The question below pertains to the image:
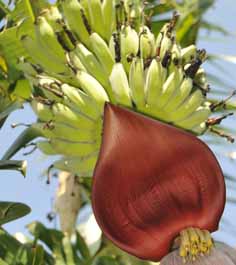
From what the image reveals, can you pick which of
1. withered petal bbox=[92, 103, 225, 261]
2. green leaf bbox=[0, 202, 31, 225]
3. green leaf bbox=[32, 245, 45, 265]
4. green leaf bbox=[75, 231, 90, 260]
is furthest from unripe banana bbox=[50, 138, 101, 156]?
green leaf bbox=[75, 231, 90, 260]

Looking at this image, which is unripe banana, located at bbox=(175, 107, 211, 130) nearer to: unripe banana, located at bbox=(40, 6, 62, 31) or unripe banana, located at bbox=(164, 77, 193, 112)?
unripe banana, located at bbox=(164, 77, 193, 112)

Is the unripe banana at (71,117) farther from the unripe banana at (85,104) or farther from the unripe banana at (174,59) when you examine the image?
the unripe banana at (174,59)

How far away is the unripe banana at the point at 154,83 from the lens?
1.12m

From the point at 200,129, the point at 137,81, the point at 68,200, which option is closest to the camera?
the point at 137,81

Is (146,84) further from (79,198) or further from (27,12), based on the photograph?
(79,198)

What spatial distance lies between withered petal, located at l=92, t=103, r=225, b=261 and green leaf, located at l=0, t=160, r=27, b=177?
0.57 feet

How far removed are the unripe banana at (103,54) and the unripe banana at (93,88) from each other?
0.05 metres

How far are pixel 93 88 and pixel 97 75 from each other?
70 mm

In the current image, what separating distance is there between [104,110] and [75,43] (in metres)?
0.22

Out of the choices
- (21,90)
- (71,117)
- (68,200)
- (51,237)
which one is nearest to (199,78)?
(71,117)

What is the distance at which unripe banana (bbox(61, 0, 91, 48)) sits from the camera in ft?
4.23

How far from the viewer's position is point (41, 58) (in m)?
1.31

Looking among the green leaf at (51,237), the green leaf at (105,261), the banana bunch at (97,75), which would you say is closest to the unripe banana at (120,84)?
the banana bunch at (97,75)

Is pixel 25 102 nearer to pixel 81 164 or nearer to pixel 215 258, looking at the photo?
pixel 81 164
